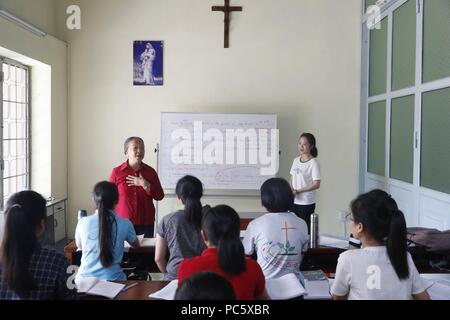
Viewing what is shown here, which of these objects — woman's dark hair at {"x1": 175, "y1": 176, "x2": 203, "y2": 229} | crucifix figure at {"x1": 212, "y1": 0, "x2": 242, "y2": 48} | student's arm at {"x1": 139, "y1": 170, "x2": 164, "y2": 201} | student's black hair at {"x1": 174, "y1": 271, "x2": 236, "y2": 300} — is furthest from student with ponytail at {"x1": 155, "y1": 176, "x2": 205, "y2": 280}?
crucifix figure at {"x1": 212, "y1": 0, "x2": 242, "y2": 48}

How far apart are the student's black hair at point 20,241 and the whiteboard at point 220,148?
3.56 m

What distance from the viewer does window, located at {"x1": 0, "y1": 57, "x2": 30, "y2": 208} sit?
4527 millimetres

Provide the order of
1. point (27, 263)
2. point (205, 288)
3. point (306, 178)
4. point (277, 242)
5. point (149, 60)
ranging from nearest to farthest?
point (205, 288) → point (27, 263) → point (277, 242) → point (306, 178) → point (149, 60)

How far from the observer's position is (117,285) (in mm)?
2100

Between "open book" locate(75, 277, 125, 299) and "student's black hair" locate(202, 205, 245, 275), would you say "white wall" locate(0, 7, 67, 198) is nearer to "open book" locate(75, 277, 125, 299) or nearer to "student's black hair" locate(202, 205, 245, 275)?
"open book" locate(75, 277, 125, 299)

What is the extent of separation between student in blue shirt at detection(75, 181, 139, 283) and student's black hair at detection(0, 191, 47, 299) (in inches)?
25.0

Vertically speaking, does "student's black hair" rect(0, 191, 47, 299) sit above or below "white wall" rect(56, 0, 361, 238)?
below

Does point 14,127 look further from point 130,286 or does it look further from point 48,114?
point 130,286

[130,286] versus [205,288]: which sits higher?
[205,288]

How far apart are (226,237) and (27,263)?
2.41ft

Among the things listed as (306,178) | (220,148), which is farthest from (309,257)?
(220,148)

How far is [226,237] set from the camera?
1775 mm

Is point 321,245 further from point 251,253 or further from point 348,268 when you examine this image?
point 348,268

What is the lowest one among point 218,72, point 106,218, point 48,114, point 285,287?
point 285,287
